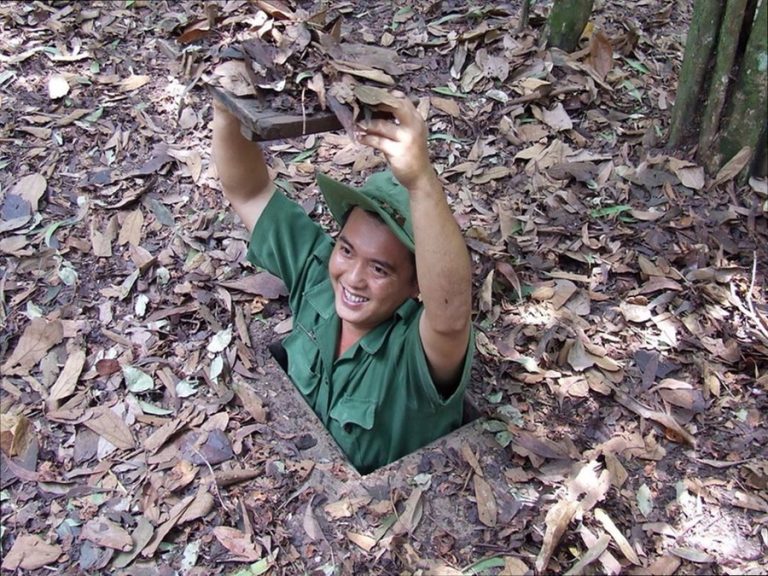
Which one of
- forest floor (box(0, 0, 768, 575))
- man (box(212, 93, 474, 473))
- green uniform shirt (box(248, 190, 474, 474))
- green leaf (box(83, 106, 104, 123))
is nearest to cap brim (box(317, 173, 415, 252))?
man (box(212, 93, 474, 473))

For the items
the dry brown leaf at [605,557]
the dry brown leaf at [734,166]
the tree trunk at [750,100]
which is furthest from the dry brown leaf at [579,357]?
the tree trunk at [750,100]

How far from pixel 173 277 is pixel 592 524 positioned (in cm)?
218

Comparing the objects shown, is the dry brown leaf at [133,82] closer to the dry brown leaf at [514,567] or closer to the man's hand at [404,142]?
the man's hand at [404,142]

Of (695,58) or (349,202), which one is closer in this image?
(349,202)

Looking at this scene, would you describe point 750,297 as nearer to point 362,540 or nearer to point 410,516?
point 410,516

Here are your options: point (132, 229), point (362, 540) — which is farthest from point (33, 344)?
point (362, 540)

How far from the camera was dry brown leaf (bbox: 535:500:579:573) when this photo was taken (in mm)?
2596

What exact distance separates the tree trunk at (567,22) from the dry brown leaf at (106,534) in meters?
3.72

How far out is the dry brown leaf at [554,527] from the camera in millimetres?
2596

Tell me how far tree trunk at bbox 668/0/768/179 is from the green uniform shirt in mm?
1964

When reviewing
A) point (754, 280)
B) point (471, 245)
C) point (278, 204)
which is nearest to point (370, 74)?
point (278, 204)

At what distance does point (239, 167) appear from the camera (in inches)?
128

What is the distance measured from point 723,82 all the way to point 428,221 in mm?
2255

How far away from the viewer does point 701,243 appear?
12.5 ft
